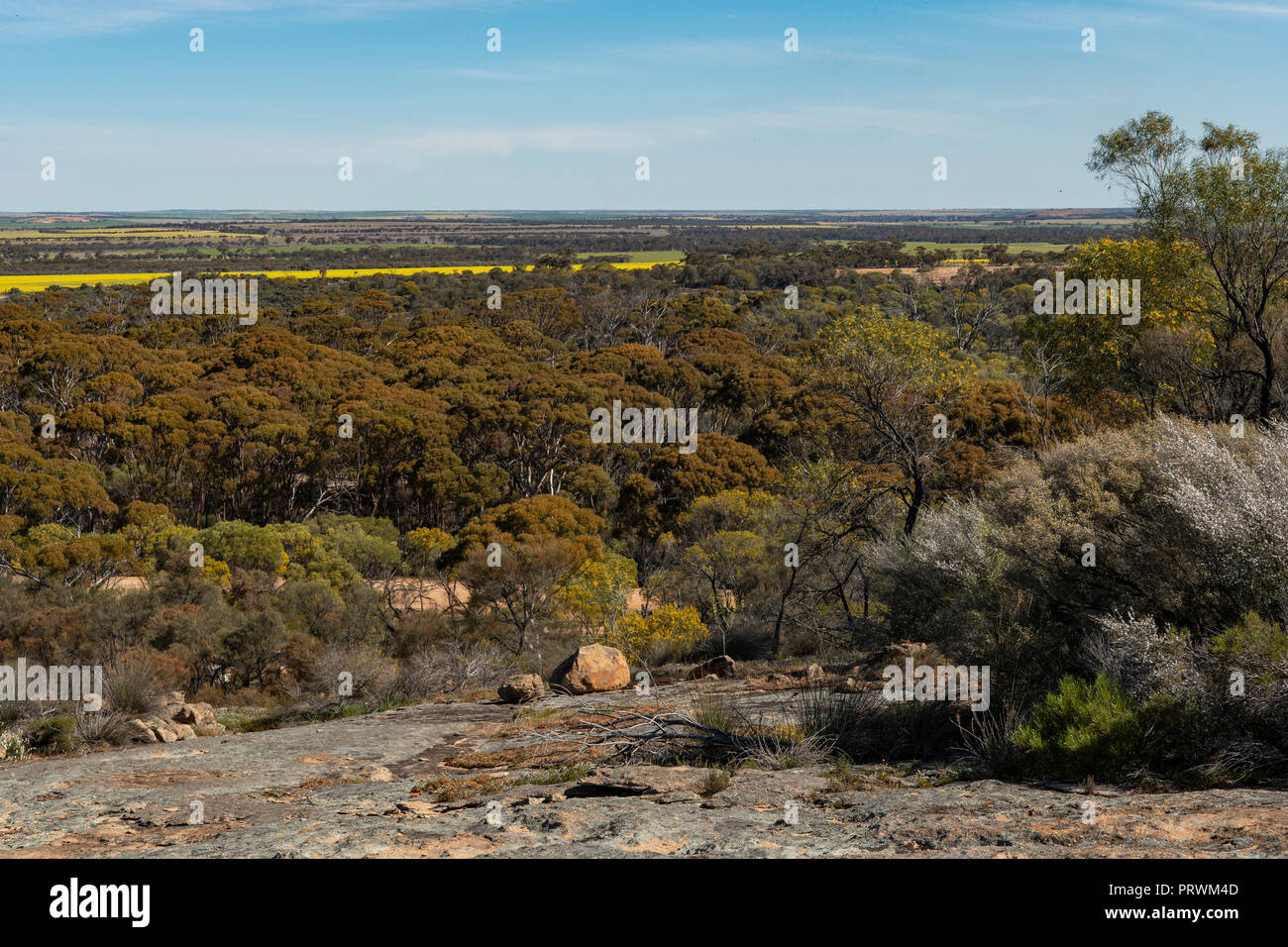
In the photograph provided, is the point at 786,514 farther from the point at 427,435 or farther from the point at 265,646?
the point at 427,435

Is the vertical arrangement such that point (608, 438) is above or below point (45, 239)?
below

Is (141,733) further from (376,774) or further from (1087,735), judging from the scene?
(1087,735)

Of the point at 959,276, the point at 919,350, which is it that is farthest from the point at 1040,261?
the point at 919,350

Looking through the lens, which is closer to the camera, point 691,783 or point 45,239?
point 691,783
